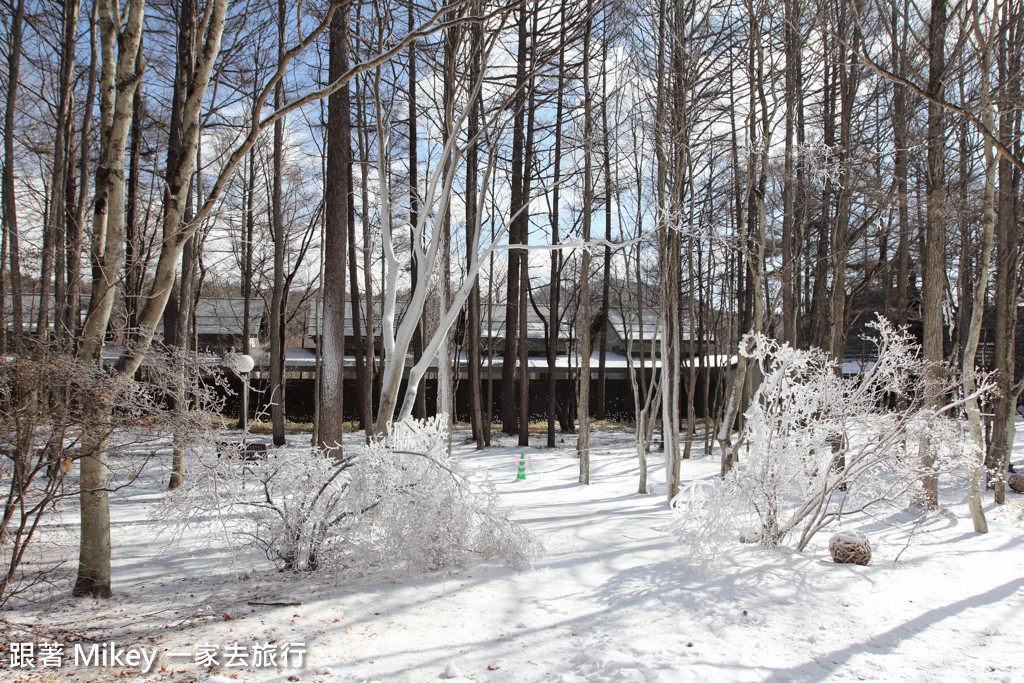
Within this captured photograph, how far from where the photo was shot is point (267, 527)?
4.81 meters

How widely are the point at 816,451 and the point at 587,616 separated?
2560mm

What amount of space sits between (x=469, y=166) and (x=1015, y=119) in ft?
27.0

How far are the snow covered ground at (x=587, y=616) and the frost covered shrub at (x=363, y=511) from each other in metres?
0.18

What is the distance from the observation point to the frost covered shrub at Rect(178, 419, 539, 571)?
4.66 m

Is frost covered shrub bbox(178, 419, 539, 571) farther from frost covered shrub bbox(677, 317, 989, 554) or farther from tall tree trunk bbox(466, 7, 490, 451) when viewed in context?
tall tree trunk bbox(466, 7, 490, 451)

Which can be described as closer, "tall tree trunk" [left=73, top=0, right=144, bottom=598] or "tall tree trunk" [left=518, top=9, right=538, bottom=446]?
"tall tree trunk" [left=73, top=0, right=144, bottom=598]

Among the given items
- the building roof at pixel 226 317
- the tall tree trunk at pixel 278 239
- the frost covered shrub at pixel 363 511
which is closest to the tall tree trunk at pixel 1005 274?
the frost covered shrub at pixel 363 511

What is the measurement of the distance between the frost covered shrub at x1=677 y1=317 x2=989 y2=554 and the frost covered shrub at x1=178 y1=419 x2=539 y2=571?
1849 millimetres

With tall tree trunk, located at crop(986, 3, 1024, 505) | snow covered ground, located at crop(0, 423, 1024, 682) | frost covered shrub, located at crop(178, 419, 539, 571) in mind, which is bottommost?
snow covered ground, located at crop(0, 423, 1024, 682)

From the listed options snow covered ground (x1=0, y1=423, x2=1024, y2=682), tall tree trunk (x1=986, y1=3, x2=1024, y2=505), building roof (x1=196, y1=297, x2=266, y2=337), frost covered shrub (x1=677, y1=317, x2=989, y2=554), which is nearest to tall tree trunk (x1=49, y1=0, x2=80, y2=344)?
snow covered ground (x1=0, y1=423, x2=1024, y2=682)

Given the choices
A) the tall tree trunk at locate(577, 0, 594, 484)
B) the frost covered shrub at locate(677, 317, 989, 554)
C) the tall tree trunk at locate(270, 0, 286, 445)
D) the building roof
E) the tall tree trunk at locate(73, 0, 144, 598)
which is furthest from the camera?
the building roof

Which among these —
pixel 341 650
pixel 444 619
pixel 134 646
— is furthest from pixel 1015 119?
pixel 134 646

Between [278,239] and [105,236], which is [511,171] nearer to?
[278,239]

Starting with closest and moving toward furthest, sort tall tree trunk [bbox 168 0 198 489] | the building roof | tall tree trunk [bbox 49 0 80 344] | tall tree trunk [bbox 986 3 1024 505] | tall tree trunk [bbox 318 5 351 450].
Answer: tall tree trunk [bbox 168 0 198 489] → tall tree trunk [bbox 986 3 1024 505] → tall tree trunk [bbox 318 5 351 450] → tall tree trunk [bbox 49 0 80 344] → the building roof
